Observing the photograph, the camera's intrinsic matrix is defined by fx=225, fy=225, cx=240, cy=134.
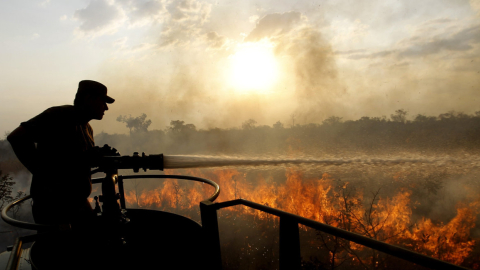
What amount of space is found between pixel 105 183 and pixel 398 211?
217 ft

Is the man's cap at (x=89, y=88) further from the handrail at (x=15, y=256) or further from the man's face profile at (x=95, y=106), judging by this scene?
the handrail at (x=15, y=256)

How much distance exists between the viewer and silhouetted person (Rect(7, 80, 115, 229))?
2.72 m

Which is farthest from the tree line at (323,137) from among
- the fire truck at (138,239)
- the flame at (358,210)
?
the fire truck at (138,239)

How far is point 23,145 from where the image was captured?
249 centimetres

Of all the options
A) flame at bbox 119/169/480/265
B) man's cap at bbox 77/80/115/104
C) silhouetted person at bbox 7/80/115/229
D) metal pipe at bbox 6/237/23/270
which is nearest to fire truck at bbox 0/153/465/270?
metal pipe at bbox 6/237/23/270

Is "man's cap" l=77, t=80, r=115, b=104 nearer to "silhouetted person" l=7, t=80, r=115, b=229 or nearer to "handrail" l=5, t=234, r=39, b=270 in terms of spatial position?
"silhouetted person" l=7, t=80, r=115, b=229

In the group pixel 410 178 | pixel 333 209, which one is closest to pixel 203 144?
pixel 333 209

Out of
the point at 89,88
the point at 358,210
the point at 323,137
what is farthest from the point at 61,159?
the point at 358,210

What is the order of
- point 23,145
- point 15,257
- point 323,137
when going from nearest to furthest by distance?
point 15,257
point 23,145
point 323,137

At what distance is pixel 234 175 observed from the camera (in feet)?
240

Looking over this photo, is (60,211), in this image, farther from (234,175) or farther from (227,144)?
(234,175)

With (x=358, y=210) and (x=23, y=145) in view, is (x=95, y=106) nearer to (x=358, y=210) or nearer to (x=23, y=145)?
(x=23, y=145)

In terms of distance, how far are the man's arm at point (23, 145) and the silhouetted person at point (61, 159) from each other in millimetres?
14

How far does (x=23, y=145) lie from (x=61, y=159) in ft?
1.43
